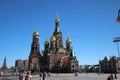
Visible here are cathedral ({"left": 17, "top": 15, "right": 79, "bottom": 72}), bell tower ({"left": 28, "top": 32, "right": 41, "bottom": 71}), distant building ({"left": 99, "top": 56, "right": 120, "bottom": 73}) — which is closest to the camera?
cathedral ({"left": 17, "top": 15, "right": 79, "bottom": 72})

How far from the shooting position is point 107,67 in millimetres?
98250

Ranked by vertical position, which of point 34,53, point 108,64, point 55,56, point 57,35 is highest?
point 57,35

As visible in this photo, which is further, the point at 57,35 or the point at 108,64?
the point at 108,64

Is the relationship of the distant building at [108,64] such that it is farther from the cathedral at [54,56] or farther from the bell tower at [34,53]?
the bell tower at [34,53]

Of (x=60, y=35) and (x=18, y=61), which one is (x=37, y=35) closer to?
(x=60, y=35)

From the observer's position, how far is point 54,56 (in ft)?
291

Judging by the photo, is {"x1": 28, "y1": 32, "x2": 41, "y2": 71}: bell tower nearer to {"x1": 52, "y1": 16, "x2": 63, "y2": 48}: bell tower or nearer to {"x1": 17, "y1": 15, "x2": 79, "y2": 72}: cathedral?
{"x1": 17, "y1": 15, "x2": 79, "y2": 72}: cathedral

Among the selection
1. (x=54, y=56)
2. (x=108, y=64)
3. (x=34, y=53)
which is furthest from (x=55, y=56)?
(x=108, y=64)

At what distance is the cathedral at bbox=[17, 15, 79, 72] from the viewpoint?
284ft

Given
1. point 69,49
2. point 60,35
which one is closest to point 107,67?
point 69,49

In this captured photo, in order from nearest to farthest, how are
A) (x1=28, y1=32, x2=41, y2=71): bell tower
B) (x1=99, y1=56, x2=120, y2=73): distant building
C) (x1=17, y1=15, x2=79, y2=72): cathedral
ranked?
1. (x1=17, y1=15, x2=79, y2=72): cathedral
2. (x1=28, y1=32, x2=41, y2=71): bell tower
3. (x1=99, y1=56, x2=120, y2=73): distant building

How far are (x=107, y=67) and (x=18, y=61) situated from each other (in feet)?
309

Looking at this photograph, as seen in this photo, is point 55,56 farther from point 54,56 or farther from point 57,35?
point 57,35

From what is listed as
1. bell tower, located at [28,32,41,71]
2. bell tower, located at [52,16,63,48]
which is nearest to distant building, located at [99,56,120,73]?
bell tower, located at [52,16,63,48]
